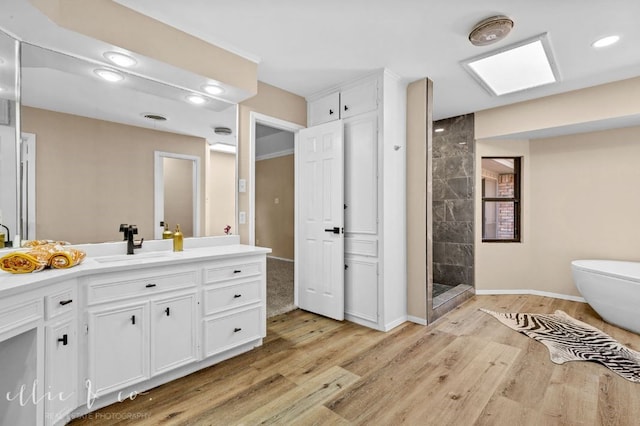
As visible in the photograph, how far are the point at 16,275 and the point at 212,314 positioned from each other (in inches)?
45.0

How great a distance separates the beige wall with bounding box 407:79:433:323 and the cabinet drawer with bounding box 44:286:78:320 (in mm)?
2864

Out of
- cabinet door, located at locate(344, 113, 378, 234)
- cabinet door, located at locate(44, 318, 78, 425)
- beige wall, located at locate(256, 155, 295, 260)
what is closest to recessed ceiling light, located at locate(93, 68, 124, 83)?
cabinet door, located at locate(44, 318, 78, 425)

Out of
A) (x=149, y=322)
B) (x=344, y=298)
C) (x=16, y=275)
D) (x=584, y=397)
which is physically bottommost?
(x=584, y=397)

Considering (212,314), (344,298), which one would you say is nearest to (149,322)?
(212,314)

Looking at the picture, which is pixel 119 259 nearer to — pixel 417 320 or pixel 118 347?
pixel 118 347

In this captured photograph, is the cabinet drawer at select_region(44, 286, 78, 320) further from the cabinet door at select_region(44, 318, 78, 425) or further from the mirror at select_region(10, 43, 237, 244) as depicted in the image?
the mirror at select_region(10, 43, 237, 244)

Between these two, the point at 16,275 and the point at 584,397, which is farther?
the point at 584,397

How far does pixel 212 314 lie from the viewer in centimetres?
230

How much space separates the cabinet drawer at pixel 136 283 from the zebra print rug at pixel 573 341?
117 inches

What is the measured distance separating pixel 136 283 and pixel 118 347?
39 centimetres

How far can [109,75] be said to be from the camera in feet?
7.30

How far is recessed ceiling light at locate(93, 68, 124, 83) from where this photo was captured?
86.1 inches

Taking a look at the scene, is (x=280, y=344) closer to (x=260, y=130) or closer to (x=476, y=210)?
(x=476, y=210)

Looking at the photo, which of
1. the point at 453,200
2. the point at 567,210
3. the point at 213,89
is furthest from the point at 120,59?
the point at 567,210
